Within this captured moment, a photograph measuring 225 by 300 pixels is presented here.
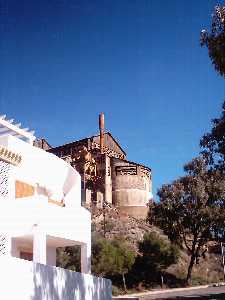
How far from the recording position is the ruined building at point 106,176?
64.9 metres

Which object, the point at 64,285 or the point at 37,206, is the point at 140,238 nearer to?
the point at 37,206

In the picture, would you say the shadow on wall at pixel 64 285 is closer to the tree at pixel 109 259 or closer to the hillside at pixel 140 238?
the tree at pixel 109 259

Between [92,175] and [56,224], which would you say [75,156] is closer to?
[92,175]

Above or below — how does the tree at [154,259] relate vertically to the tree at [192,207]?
below

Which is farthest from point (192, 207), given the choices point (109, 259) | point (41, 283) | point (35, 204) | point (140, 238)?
point (41, 283)

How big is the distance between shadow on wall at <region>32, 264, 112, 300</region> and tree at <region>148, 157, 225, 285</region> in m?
23.6

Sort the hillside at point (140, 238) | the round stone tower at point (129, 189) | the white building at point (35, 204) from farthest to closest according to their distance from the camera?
the round stone tower at point (129, 189)
the hillside at point (140, 238)
the white building at point (35, 204)

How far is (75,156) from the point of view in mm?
66188

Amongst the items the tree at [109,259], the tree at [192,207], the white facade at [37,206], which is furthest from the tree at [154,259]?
the white facade at [37,206]

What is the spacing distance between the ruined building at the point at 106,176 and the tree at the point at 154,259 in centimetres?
1891

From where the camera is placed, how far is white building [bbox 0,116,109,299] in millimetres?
18625

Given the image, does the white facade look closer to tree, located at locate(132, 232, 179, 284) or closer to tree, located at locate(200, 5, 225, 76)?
tree, located at locate(200, 5, 225, 76)

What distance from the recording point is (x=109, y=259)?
39344 mm

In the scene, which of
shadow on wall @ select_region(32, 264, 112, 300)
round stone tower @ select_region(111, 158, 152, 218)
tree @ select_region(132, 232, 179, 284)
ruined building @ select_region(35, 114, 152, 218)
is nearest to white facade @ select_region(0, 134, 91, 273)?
shadow on wall @ select_region(32, 264, 112, 300)
